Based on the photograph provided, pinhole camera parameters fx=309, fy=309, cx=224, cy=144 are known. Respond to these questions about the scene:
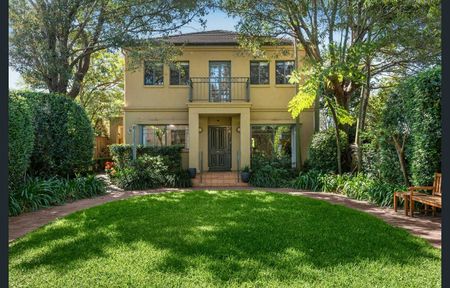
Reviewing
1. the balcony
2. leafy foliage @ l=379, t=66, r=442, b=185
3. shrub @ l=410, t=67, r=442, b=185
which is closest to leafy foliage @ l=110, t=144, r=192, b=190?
the balcony

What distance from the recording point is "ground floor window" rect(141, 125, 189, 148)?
660 inches

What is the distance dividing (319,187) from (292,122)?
5337 mm

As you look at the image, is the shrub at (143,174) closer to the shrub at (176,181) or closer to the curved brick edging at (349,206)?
the shrub at (176,181)

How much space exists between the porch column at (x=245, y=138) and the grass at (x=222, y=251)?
7.57 m

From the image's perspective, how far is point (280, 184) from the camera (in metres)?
12.7

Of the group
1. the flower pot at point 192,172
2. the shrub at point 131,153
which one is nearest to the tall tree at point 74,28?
the shrub at point 131,153

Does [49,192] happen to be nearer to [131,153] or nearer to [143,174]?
[143,174]

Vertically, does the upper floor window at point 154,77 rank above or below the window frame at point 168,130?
above

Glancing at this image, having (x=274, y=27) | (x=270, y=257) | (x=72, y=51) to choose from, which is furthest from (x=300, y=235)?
(x=72, y=51)

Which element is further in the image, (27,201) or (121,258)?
(27,201)

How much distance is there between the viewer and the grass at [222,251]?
155 inches

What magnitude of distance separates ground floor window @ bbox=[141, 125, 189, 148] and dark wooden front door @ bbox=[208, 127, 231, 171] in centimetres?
137

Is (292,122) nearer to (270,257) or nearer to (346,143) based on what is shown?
(346,143)

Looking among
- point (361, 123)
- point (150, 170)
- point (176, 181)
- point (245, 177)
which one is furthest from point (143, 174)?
point (361, 123)
